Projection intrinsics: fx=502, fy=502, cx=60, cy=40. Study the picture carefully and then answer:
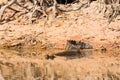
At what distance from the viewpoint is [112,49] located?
1130 centimetres

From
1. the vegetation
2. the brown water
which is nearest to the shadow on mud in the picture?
the brown water

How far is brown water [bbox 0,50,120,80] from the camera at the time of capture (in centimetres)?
884

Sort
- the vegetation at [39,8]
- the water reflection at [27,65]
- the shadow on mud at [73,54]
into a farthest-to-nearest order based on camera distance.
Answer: the vegetation at [39,8] → the shadow on mud at [73,54] → the water reflection at [27,65]

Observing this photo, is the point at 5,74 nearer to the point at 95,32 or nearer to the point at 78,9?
the point at 95,32

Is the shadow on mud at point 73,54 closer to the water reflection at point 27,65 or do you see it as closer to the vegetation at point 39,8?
the water reflection at point 27,65

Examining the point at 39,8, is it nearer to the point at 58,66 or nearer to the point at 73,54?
the point at 73,54

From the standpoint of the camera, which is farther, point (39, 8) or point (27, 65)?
point (39, 8)

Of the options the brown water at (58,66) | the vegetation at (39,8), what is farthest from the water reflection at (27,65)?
the vegetation at (39,8)

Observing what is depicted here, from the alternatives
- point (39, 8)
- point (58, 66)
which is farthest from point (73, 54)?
point (39, 8)

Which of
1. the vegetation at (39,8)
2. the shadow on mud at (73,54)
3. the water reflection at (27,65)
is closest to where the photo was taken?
the water reflection at (27,65)

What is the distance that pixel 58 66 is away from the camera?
383 inches

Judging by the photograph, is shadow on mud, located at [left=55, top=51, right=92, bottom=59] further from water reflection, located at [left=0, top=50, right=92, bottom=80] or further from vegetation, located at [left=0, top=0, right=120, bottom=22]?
vegetation, located at [left=0, top=0, right=120, bottom=22]

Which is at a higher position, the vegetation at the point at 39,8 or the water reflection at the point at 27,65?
the vegetation at the point at 39,8

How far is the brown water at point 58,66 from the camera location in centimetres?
884
